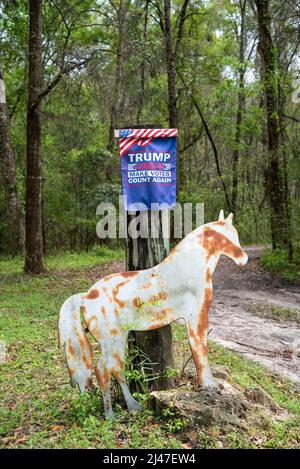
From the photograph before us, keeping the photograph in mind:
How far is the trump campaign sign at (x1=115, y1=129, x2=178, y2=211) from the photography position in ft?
14.2

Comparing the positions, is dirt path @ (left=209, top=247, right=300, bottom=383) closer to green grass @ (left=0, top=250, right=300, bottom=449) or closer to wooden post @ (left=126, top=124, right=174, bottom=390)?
green grass @ (left=0, top=250, right=300, bottom=449)

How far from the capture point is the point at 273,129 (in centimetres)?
1565

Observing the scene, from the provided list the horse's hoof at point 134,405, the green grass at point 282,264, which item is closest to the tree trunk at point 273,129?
the green grass at point 282,264

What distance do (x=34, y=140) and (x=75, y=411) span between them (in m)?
10.1

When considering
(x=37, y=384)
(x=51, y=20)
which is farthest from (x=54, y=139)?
(x=37, y=384)

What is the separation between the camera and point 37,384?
5500 millimetres

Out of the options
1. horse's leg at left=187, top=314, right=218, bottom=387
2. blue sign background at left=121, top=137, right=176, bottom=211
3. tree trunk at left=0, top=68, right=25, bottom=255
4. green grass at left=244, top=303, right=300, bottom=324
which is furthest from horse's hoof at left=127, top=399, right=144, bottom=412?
tree trunk at left=0, top=68, right=25, bottom=255

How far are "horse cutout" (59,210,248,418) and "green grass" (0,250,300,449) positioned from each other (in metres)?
0.21

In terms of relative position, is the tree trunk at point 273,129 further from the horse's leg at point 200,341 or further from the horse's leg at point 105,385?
the horse's leg at point 105,385

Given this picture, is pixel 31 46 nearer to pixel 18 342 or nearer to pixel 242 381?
pixel 18 342

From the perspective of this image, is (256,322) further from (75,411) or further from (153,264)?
(75,411)

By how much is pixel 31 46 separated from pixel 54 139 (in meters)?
9.52

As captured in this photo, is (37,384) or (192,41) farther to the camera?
(192,41)

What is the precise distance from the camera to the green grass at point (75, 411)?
3.92 metres
